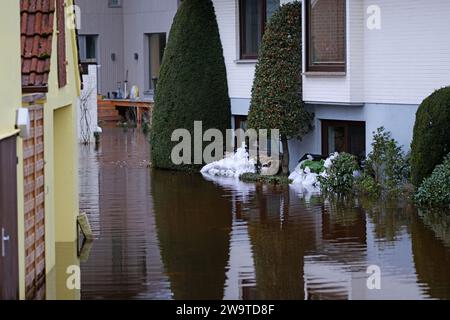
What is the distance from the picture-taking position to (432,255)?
14.2m

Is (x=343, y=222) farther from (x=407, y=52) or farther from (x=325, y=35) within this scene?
(x=325, y=35)

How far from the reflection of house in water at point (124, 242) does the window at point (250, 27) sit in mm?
3713

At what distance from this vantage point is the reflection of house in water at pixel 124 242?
40.9 ft

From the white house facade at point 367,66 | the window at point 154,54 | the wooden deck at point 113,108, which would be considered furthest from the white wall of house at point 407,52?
the window at point 154,54

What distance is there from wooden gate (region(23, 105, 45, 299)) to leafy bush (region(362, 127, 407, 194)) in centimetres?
848

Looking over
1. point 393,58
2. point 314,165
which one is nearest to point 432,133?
point 393,58

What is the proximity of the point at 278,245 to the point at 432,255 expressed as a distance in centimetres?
219

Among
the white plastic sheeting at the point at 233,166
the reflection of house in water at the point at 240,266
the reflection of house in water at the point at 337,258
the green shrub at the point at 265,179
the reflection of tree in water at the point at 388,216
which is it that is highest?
the white plastic sheeting at the point at 233,166

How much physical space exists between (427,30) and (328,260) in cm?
751

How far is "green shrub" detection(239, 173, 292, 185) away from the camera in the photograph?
72.9 feet

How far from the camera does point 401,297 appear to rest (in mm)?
11594

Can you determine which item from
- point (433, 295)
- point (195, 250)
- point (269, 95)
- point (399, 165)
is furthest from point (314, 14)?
point (433, 295)

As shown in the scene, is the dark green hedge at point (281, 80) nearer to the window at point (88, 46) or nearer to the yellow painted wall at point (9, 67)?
the yellow painted wall at point (9, 67)
